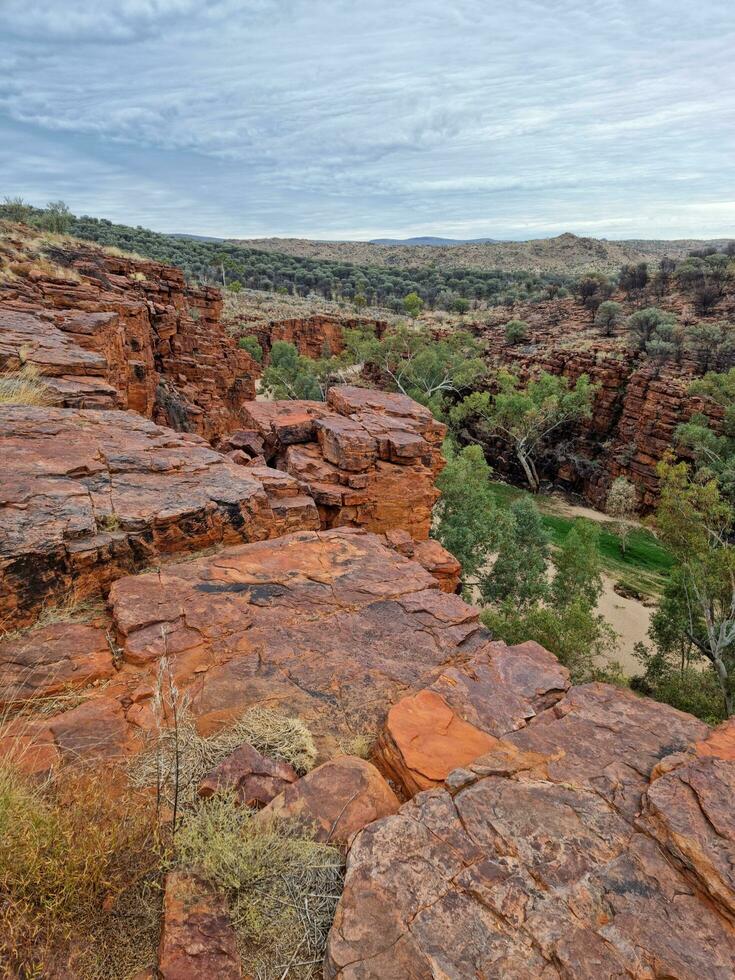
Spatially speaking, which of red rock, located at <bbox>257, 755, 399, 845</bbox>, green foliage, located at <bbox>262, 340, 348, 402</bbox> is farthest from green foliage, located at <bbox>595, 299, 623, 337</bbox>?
red rock, located at <bbox>257, 755, 399, 845</bbox>

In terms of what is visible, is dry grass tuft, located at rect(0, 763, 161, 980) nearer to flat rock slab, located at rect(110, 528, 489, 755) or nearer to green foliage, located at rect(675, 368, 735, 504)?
flat rock slab, located at rect(110, 528, 489, 755)

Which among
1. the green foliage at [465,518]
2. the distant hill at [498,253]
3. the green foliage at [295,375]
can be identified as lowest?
the green foliage at [465,518]

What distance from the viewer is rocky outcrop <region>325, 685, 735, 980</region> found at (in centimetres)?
205

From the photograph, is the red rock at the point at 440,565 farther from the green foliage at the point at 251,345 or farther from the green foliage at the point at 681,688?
the green foliage at the point at 251,345

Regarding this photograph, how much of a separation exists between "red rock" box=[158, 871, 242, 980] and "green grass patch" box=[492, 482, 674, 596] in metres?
→ 15.4

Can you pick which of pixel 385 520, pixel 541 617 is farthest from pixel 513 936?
pixel 541 617

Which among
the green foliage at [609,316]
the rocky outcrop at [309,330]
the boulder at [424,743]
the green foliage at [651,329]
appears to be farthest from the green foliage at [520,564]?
the green foliage at [609,316]

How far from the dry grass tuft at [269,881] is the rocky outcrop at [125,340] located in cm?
678

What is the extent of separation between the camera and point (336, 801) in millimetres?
2867

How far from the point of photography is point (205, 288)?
23.5m

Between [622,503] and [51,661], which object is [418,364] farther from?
[51,661]

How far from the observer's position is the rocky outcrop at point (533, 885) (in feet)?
6.72

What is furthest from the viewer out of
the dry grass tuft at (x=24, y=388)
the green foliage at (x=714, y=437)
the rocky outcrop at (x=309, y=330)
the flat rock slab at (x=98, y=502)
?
the rocky outcrop at (x=309, y=330)

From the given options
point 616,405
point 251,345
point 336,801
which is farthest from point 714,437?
point 251,345
